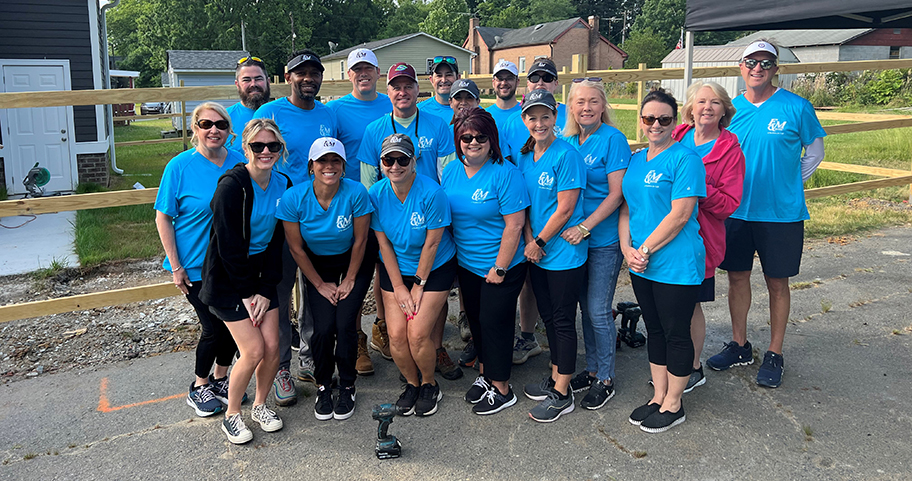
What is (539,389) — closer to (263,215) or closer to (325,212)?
(325,212)

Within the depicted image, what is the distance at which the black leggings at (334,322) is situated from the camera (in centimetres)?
379

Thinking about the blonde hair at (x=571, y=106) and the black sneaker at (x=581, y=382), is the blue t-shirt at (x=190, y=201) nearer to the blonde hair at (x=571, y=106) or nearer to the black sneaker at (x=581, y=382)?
the blonde hair at (x=571, y=106)

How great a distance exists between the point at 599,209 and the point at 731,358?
154cm

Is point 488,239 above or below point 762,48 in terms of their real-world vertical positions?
below

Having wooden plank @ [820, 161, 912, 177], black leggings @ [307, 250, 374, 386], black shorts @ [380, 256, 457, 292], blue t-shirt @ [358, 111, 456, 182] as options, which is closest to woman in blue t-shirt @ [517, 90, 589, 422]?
black shorts @ [380, 256, 457, 292]

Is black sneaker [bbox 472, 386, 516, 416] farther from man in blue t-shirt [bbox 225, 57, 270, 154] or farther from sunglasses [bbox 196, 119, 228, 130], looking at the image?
man in blue t-shirt [bbox 225, 57, 270, 154]

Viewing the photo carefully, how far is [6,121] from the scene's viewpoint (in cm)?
1109

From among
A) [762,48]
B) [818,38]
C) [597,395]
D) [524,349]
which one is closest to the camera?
[597,395]

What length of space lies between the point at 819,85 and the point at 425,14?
2065 inches

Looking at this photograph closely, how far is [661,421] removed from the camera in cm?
359

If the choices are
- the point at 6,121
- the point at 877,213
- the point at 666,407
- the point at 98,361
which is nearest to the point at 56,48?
the point at 6,121

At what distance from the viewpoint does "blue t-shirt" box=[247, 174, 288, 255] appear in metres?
3.46

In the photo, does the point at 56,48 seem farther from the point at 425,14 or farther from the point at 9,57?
the point at 425,14

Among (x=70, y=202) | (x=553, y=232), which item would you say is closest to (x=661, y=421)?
(x=553, y=232)
